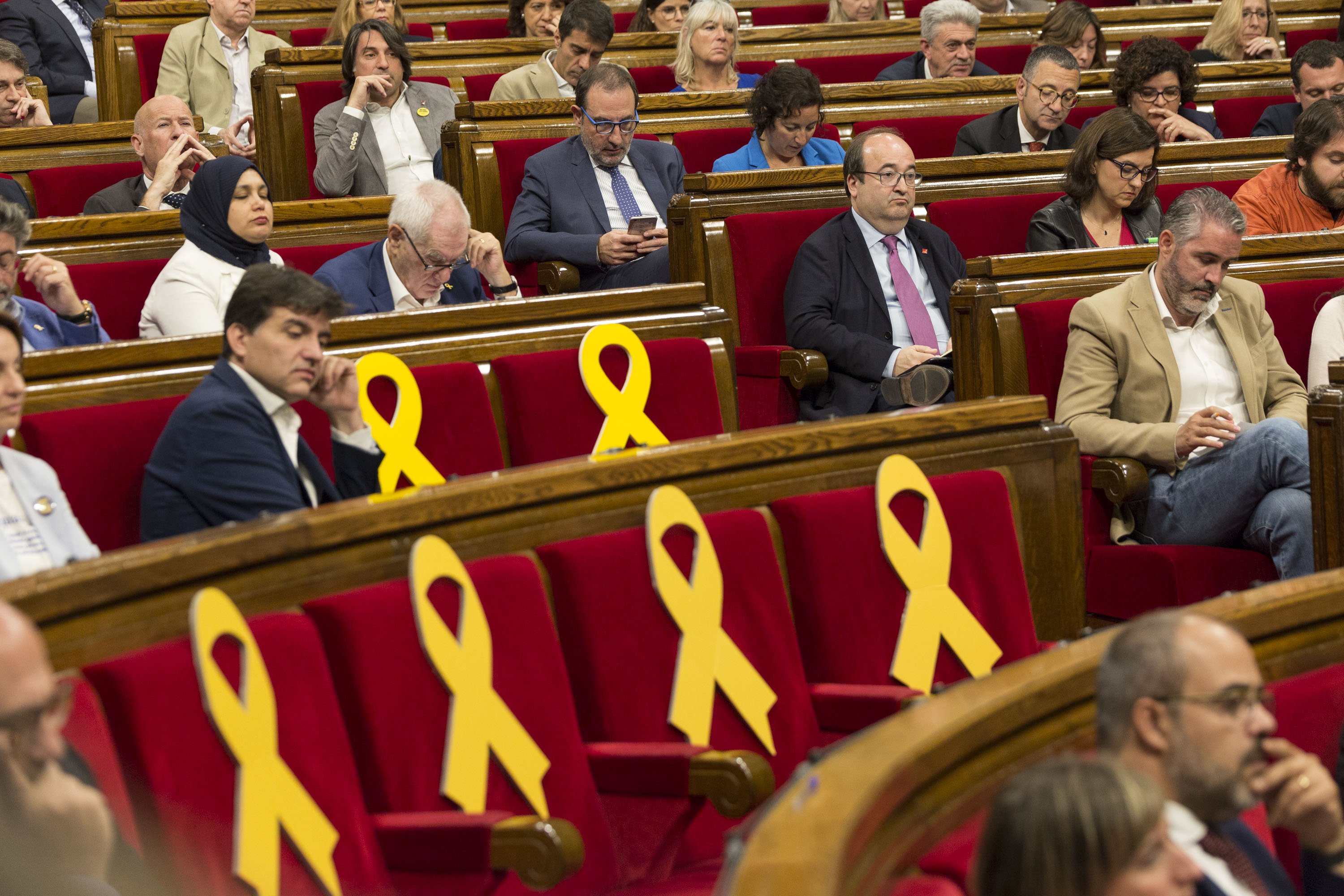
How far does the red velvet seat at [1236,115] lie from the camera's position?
237 cm

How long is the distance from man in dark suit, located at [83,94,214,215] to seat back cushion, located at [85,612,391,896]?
112cm

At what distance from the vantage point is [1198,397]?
1.49 m

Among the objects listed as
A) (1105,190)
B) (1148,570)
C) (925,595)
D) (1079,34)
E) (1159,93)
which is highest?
(1079,34)

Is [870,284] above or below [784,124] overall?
below

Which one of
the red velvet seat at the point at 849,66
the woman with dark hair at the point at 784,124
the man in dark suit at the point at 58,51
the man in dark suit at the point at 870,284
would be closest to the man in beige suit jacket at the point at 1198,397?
the man in dark suit at the point at 870,284

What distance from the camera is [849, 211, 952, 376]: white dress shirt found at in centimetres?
171

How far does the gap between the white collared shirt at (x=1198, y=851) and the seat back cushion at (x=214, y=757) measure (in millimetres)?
373

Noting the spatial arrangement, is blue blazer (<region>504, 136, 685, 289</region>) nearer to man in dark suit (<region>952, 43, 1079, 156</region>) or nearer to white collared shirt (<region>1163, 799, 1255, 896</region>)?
man in dark suit (<region>952, 43, 1079, 156</region>)

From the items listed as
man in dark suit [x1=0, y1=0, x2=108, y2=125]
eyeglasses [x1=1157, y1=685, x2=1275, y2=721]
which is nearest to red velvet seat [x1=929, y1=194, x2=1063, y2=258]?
eyeglasses [x1=1157, y1=685, x2=1275, y2=721]

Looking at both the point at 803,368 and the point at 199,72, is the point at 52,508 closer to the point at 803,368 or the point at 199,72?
the point at 803,368

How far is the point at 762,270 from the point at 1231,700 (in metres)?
1.09

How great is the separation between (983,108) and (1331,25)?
997mm

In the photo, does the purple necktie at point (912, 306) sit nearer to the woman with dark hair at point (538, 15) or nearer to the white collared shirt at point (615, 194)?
the white collared shirt at point (615, 194)

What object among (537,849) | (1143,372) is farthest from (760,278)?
(537,849)
